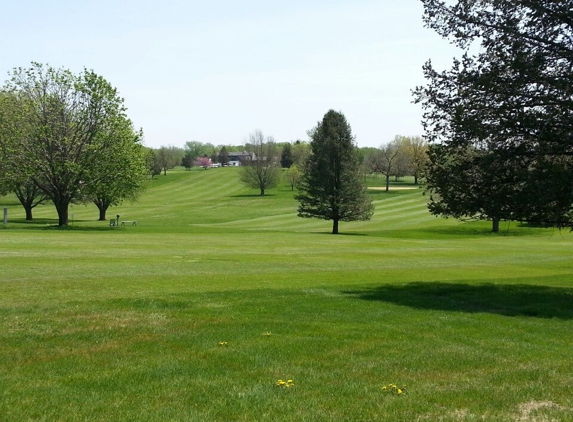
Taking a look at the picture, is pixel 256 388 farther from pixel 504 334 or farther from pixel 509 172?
pixel 509 172

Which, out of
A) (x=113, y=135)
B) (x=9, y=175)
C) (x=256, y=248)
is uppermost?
(x=113, y=135)

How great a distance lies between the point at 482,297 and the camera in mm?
18391

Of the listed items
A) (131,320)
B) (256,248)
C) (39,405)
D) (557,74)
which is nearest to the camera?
(39,405)

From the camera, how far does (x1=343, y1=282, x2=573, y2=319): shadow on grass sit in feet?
53.1

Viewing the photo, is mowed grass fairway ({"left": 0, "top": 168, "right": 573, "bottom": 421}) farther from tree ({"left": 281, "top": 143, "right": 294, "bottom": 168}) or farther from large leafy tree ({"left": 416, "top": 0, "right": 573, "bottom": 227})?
tree ({"left": 281, "top": 143, "right": 294, "bottom": 168})

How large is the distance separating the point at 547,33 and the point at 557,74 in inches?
46.3

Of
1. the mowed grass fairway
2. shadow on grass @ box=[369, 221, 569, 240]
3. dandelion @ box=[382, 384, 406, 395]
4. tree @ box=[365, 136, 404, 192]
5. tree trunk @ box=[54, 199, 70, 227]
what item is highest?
tree @ box=[365, 136, 404, 192]

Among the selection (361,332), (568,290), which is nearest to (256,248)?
(568,290)

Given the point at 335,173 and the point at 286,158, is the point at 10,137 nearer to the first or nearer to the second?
the point at 335,173

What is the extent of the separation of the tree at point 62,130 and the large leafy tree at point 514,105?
3981 centimetres

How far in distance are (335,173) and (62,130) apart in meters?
25.6

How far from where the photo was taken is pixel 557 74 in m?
17.2

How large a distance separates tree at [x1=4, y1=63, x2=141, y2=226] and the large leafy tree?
3981 cm

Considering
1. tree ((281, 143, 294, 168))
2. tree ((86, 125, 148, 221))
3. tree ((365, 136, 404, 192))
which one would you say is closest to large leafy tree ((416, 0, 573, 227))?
tree ((86, 125, 148, 221))
